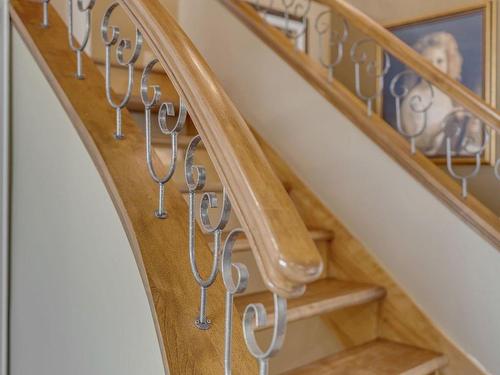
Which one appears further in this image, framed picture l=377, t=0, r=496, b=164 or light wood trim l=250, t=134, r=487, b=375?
framed picture l=377, t=0, r=496, b=164

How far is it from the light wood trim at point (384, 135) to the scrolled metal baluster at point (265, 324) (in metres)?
1.43

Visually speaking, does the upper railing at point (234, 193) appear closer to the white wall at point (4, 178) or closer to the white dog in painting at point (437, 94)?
the white wall at point (4, 178)

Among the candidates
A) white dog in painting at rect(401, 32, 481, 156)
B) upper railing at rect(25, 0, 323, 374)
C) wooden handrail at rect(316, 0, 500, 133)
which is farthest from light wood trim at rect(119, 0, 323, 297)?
white dog in painting at rect(401, 32, 481, 156)

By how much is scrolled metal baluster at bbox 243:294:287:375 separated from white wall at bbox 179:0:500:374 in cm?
144

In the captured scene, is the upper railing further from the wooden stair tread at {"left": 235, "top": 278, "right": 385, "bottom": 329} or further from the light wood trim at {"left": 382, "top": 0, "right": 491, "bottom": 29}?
the light wood trim at {"left": 382, "top": 0, "right": 491, "bottom": 29}

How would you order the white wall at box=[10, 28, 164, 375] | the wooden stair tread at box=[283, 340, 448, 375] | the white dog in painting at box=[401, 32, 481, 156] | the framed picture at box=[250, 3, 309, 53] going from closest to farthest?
the white wall at box=[10, 28, 164, 375] < the wooden stair tread at box=[283, 340, 448, 375] < the white dog in painting at box=[401, 32, 481, 156] < the framed picture at box=[250, 3, 309, 53]

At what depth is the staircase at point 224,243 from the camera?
0.86m

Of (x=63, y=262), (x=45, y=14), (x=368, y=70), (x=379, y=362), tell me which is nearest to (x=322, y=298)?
(x=379, y=362)

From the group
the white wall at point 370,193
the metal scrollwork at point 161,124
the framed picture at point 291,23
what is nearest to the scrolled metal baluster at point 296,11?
the framed picture at point 291,23

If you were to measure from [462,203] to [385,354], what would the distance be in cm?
68

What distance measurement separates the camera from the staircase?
863 millimetres

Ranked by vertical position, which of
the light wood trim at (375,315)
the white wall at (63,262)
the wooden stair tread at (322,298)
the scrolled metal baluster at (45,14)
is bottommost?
the light wood trim at (375,315)

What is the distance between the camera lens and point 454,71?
328cm

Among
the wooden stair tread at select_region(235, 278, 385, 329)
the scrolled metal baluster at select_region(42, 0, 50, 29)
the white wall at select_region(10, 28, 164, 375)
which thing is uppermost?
the scrolled metal baluster at select_region(42, 0, 50, 29)
